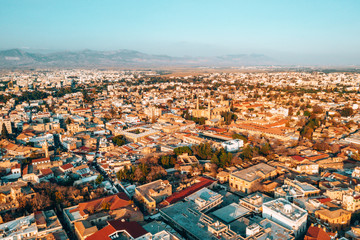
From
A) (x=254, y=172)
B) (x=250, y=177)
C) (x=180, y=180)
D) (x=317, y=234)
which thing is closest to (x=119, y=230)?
(x=180, y=180)

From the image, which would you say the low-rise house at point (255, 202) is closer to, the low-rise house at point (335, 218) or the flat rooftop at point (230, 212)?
the flat rooftop at point (230, 212)

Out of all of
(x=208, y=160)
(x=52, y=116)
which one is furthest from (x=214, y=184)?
(x=52, y=116)

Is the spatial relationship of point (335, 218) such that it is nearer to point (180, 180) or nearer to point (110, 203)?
point (180, 180)

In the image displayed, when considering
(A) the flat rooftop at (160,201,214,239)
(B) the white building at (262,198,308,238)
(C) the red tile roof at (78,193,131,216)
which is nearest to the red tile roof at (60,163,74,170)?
(C) the red tile roof at (78,193,131,216)

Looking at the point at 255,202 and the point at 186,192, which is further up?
the point at 255,202

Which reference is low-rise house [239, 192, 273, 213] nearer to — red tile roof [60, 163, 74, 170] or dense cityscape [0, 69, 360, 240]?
dense cityscape [0, 69, 360, 240]

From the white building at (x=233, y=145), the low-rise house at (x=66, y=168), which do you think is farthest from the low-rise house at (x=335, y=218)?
the low-rise house at (x=66, y=168)
